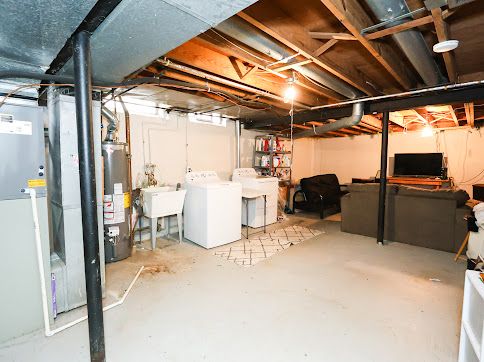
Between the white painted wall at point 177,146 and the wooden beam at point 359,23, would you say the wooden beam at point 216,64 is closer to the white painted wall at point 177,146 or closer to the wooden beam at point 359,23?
the wooden beam at point 359,23

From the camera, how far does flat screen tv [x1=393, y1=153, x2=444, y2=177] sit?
6008 millimetres

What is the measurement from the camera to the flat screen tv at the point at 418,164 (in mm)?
6008

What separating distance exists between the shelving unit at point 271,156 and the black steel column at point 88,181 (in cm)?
414

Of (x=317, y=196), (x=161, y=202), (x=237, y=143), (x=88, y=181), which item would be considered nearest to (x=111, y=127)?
(x=161, y=202)

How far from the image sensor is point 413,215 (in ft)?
11.8

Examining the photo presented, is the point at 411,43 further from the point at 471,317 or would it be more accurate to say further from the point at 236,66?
the point at 471,317

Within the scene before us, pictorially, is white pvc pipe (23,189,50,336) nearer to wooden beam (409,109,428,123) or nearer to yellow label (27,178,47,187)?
yellow label (27,178,47,187)

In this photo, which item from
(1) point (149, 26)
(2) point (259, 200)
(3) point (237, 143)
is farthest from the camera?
(3) point (237, 143)

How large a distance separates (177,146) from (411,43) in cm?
332

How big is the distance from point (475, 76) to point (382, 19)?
212 centimetres

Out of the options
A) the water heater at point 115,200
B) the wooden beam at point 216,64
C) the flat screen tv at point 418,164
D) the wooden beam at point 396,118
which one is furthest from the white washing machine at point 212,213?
the flat screen tv at point 418,164

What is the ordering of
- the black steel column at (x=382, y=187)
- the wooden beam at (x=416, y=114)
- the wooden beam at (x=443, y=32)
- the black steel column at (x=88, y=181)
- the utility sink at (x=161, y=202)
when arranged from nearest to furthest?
the black steel column at (x=88, y=181) → the wooden beam at (x=443, y=32) → the utility sink at (x=161, y=202) → the black steel column at (x=382, y=187) → the wooden beam at (x=416, y=114)

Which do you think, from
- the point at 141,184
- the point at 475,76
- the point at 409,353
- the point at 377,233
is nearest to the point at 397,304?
the point at 409,353

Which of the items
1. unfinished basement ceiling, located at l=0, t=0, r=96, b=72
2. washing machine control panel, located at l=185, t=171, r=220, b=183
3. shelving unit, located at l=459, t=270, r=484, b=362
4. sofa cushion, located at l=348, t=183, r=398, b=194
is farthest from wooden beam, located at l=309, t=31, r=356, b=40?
sofa cushion, located at l=348, t=183, r=398, b=194
